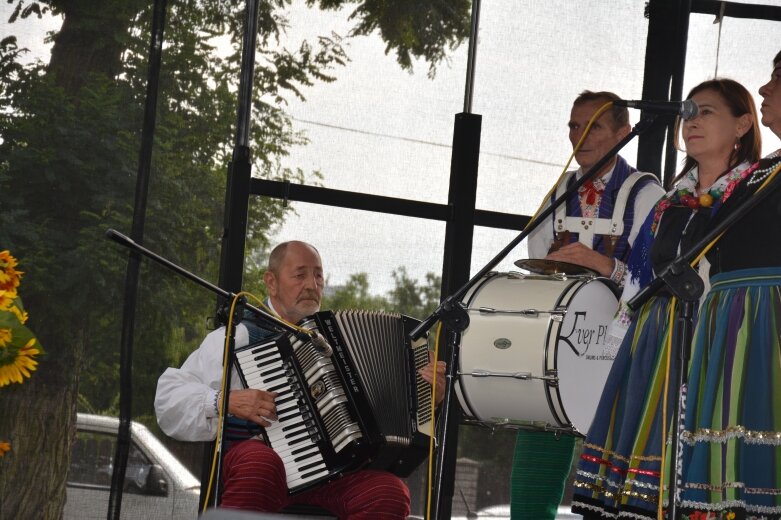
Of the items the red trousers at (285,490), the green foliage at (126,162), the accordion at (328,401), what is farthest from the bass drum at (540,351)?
the green foliage at (126,162)

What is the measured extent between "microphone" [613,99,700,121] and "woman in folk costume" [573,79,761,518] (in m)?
0.38

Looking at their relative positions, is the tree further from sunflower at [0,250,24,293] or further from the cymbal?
sunflower at [0,250,24,293]

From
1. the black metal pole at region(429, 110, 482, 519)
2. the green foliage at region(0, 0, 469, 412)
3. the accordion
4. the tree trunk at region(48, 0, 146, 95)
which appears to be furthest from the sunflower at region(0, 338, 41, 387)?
the black metal pole at region(429, 110, 482, 519)

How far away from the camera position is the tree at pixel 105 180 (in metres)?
4.29

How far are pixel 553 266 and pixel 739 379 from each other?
1.10 metres

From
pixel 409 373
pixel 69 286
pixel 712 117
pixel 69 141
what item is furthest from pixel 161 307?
pixel 712 117

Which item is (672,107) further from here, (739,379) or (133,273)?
(133,273)

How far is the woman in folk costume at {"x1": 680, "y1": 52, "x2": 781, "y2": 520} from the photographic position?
2.62 meters

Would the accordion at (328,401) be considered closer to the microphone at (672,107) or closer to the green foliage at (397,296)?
the green foliage at (397,296)

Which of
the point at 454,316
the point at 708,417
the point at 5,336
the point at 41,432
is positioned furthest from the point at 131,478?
the point at 708,417

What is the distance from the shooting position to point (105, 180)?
440 cm

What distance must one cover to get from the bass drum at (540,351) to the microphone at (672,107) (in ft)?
3.44

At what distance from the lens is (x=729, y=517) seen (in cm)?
259

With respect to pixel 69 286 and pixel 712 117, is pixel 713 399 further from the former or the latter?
pixel 69 286
